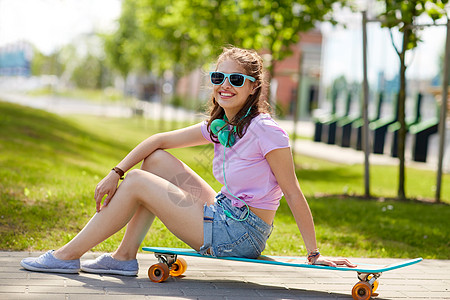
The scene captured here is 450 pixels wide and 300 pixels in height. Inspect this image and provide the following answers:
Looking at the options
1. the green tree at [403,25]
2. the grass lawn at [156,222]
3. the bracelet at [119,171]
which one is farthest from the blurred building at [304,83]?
the bracelet at [119,171]

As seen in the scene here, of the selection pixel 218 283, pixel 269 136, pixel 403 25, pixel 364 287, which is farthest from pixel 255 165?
pixel 403 25

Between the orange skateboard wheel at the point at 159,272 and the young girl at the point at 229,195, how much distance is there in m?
0.18

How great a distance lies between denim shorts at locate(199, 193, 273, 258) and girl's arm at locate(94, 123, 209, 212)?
52cm

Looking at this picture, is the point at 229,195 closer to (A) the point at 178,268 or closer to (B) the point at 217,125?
(B) the point at 217,125

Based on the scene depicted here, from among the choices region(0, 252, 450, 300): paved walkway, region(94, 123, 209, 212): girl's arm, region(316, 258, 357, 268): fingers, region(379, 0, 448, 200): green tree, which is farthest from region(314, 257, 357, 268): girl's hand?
region(379, 0, 448, 200): green tree

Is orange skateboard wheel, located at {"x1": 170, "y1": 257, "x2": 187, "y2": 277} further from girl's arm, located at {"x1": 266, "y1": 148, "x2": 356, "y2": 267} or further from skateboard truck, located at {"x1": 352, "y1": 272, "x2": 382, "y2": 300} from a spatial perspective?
skateboard truck, located at {"x1": 352, "y1": 272, "x2": 382, "y2": 300}

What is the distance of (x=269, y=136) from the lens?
380 cm

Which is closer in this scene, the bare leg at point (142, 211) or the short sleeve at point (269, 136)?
the short sleeve at point (269, 136)

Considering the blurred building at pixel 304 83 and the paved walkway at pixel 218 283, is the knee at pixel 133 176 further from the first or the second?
the blurred building at pixel 304 83

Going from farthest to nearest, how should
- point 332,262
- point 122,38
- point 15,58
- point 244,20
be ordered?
point 15,58
point 122,38
point 244,20
point 332,262

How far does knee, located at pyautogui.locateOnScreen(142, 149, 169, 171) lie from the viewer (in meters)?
4.11

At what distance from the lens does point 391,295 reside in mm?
4137

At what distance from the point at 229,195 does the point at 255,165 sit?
0.25m

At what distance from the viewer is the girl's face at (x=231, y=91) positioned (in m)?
3.92
